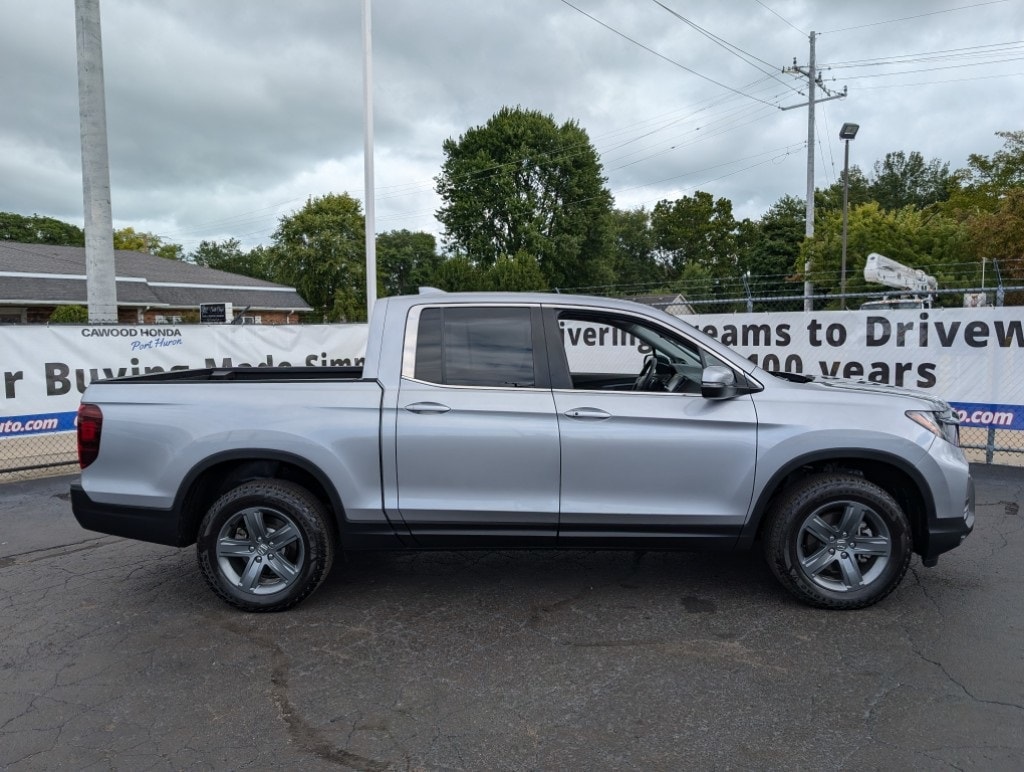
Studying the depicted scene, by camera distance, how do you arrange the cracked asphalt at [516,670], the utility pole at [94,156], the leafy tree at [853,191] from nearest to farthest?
Answer: the cracked asphalt at [516,670] < the utility pole at [94,156] < the leafy tree at [853,191]

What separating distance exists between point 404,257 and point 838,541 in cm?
8932

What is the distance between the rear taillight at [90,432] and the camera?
420 centimetres

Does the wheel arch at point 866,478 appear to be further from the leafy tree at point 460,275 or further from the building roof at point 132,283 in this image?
the leafy tree at point 460,275

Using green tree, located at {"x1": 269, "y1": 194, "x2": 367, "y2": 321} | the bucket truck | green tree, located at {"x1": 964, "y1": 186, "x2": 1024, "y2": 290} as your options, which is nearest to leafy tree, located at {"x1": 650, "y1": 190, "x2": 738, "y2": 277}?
green tree, located at {"x1": 269, "y1": 194, "x2": 367, "y2": 321}

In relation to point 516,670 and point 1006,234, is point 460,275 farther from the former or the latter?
point 516,670

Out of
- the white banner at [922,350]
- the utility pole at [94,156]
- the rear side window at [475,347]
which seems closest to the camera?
the rear side window at [475,347]

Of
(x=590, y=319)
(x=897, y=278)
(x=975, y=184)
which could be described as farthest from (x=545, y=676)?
(x=975, y=184)

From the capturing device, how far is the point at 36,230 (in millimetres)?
75438

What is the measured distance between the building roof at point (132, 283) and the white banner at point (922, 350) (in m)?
25.2

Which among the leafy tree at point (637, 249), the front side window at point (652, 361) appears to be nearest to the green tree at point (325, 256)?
the leafy tree at point (637, 249)

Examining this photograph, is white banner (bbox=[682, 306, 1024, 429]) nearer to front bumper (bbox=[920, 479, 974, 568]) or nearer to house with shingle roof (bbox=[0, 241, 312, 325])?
front bumper (bbox=[920, 479, 974, 568])

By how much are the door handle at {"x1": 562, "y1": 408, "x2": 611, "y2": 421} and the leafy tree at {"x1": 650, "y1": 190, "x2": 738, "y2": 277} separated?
72.7 m

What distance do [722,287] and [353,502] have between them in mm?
59230

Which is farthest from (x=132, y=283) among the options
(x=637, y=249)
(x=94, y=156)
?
(x=637, y=249)
